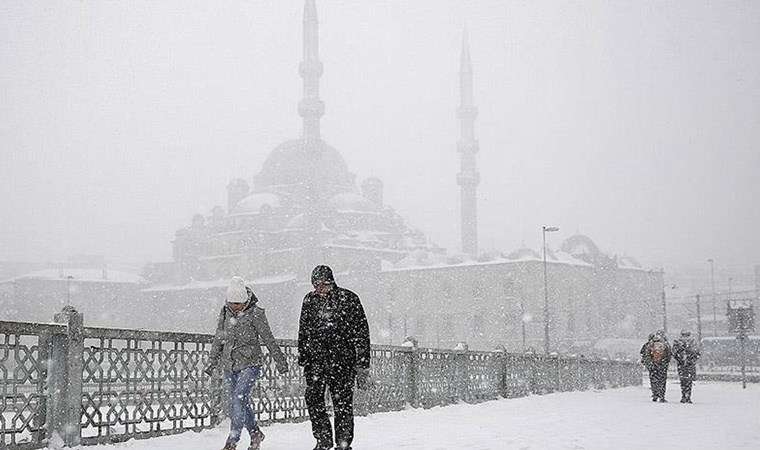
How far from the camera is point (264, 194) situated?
72.3 m

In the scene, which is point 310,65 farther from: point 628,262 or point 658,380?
point 658,380

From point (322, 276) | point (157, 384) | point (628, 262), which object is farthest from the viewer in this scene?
point (628, 262)

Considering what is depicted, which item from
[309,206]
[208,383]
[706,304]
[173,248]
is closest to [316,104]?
[309,206]

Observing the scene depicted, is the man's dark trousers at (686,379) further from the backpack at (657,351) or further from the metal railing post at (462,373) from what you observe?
the metal railing post at (462,373)

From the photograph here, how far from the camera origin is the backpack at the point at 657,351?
1381cm

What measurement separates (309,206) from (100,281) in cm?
2059

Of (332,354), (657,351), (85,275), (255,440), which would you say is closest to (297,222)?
(85,275)

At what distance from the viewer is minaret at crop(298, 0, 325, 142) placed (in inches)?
2313

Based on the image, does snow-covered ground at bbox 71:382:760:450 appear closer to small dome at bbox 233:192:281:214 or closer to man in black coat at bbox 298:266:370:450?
man in black coat at bbox 298:266:370:450

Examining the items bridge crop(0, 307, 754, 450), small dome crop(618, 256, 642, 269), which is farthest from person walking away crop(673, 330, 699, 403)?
small dome crop(618, 256, 642, 269)

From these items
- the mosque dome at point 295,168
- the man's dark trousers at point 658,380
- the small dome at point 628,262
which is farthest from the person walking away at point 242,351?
the small dome at point 628,262

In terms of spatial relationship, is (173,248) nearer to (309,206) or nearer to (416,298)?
(309,206)

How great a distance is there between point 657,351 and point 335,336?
939cm

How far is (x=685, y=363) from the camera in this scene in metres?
14.5
